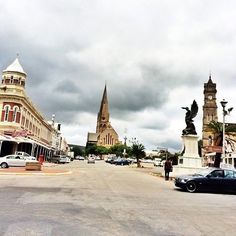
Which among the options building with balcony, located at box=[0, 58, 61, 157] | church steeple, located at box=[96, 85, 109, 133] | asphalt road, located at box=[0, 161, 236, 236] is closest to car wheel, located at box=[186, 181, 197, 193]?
asphalt road, located at box=[0, 161, 236, 236]

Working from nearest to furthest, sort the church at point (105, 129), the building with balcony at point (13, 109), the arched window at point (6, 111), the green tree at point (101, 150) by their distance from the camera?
1. the building with balcony at point (13, 109)
2. the arched window at point (6, 111)
3. the green tree at point (101, 150)
4. the church at point (105, 129)

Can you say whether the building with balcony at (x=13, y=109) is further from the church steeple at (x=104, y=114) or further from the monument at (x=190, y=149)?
the church steeple at (x=104, y=114)

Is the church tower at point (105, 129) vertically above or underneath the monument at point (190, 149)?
above

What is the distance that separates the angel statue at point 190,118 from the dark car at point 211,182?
15.5 metres

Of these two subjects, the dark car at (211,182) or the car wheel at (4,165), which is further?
the car wheel at (4,165)

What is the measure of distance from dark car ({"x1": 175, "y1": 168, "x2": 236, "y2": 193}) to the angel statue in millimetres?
15508

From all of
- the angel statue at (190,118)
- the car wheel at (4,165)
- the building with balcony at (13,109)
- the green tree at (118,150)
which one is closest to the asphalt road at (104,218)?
the angel statue at (190,118)

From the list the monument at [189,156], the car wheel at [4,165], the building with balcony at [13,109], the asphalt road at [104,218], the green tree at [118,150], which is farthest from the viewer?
the green tree at [118,150]

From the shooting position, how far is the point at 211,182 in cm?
1877

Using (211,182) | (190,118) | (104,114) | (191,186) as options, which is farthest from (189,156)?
(104,114)

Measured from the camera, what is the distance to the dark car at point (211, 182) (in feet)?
61.0

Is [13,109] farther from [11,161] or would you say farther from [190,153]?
[190,153]

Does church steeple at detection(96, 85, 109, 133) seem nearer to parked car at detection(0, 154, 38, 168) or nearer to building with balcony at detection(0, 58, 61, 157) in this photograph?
building with balcony at detection(0, 58, 61, 157)

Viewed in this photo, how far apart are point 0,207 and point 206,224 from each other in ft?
19.4
